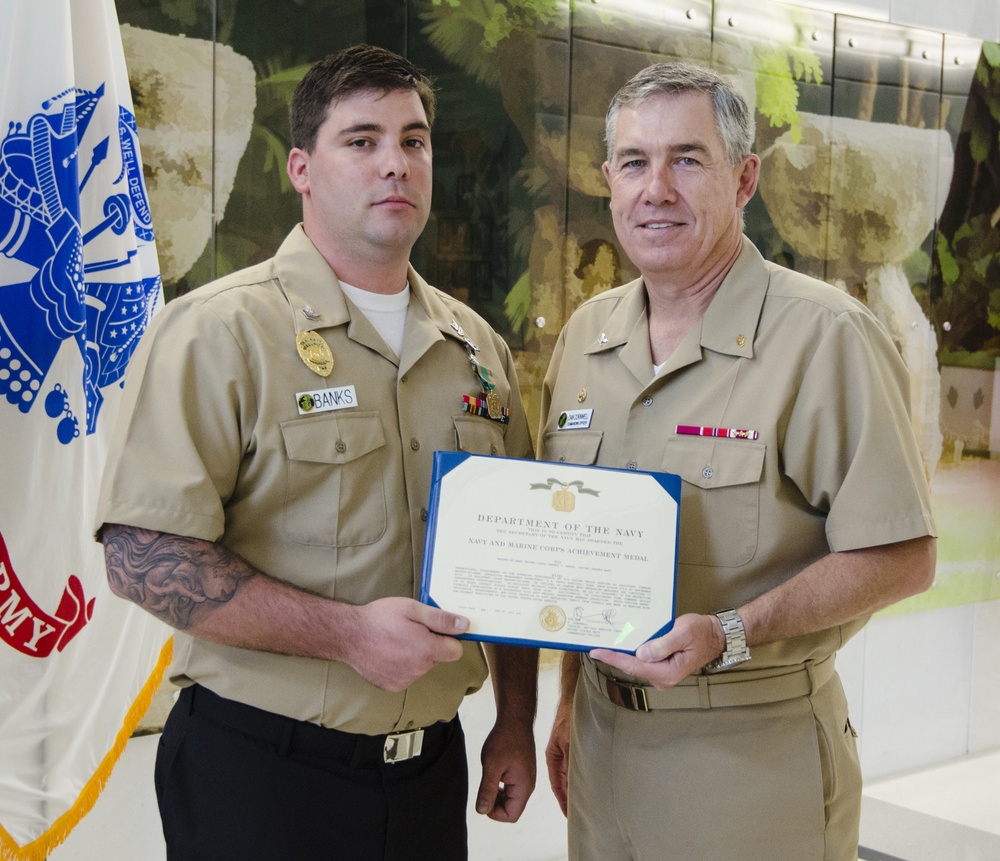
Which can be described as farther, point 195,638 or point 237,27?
point 237,27

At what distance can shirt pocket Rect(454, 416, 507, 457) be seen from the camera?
2.11 metres

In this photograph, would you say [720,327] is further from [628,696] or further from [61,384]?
[61,384]

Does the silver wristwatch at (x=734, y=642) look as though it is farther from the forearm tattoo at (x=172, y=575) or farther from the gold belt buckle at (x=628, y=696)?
the forearm tattoo at (x=172, y=575)

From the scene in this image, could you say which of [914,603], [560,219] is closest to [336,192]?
[560,219]

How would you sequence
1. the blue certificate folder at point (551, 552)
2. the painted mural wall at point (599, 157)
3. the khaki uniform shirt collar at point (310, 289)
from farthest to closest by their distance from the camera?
the painted mural wall at point (599, 157)
the khaki uniform shirt collar at point (310, 289)
the blue certificate folder at point (551, 552)

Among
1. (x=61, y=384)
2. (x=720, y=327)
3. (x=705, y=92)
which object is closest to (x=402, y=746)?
(x=720, y=327)

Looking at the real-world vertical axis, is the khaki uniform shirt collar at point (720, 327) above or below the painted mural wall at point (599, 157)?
below

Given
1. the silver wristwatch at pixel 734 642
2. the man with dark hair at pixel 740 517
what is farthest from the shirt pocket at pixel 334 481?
the silver wristwatch at pixel 734 642

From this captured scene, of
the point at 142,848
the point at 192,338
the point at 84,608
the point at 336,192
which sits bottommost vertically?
the point at 142,848

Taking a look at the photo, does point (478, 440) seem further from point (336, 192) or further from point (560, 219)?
point (560, 219)

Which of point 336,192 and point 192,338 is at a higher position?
point 336,192

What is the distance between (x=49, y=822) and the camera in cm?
256

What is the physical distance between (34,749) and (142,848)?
87 centimetres

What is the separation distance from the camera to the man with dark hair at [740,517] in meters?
1.93
